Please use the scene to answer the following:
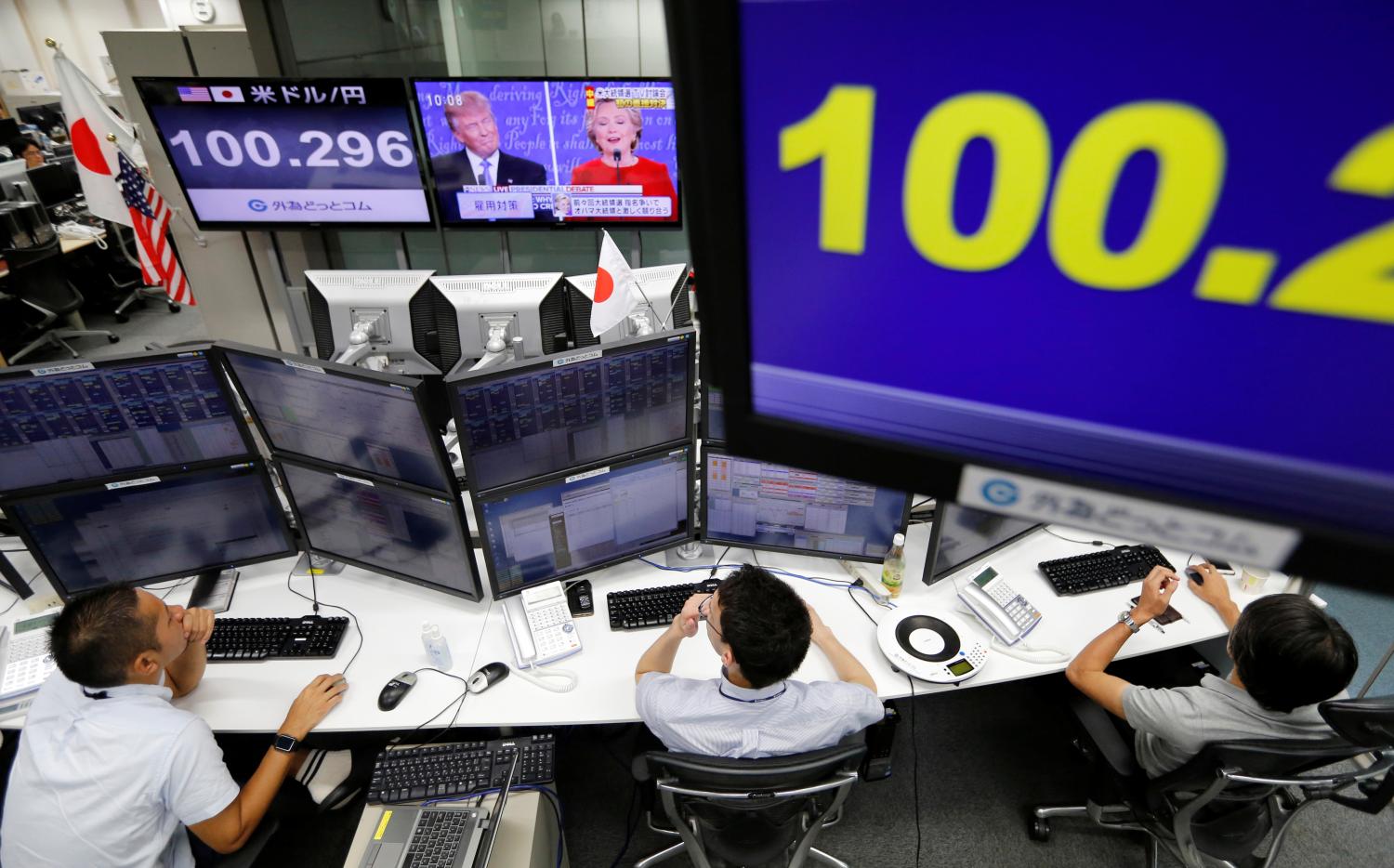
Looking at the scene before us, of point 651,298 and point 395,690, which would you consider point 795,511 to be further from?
point 395,690

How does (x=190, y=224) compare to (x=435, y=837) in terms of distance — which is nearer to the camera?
(x=435, y=837)

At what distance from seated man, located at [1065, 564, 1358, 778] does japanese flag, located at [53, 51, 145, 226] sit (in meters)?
4.90

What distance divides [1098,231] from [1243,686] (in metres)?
1.97

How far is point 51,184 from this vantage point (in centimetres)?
591

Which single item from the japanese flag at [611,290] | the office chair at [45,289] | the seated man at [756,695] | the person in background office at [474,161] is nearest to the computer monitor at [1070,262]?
the seated man at [756,695]

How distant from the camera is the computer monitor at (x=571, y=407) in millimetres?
1782

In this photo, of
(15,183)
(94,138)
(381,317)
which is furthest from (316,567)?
(15,183)

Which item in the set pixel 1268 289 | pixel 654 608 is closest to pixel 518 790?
pixel 654 608

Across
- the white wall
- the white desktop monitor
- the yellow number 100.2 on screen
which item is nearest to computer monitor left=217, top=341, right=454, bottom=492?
the white desktop monitor

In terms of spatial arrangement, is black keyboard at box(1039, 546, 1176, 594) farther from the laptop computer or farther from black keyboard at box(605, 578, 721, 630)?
the laptop computer

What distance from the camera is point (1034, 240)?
0.45 metres

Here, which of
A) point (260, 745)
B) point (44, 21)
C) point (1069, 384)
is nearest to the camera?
point (1069, 384)

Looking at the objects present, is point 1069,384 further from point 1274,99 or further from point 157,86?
point 157,86

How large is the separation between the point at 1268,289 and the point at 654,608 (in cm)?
195
